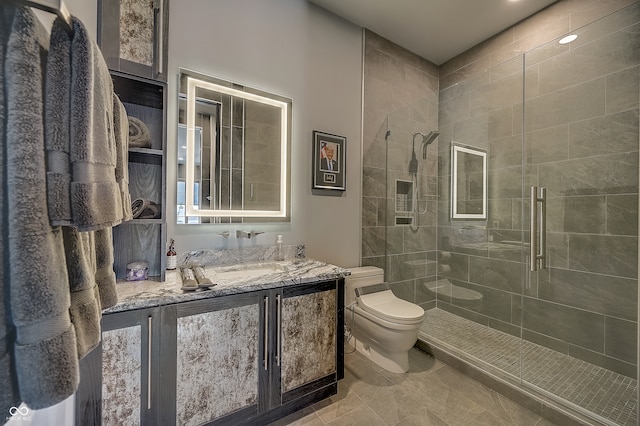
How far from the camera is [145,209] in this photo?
1440 millimetres

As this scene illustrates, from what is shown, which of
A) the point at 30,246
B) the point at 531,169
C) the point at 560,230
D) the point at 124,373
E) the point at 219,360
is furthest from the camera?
the point at 531,169

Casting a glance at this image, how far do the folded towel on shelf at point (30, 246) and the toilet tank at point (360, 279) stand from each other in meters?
1.78

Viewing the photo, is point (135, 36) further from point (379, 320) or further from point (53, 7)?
point (379, 320)

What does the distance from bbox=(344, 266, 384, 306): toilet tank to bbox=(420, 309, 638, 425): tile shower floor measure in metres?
0.65

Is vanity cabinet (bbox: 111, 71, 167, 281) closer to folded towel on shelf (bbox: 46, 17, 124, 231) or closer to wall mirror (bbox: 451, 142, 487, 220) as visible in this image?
folded towel on shelf (bbox: 46, 17, 124, 231)

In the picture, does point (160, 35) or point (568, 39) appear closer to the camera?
point (160, 35)

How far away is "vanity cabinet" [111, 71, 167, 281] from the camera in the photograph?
4.60ft

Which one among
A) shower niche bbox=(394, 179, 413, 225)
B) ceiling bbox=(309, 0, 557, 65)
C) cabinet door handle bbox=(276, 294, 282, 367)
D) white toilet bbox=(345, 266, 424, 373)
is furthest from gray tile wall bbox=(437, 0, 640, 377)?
cabinet door handle bbox=(276, 294, 282, 367)

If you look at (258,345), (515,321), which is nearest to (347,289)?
(258,345)

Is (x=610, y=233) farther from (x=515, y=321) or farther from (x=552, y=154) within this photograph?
(x=515, y=321)

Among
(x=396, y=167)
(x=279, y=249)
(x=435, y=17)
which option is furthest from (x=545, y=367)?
(x=435, y=17)

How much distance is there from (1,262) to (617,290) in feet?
9.51

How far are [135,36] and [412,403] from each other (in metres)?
2.59

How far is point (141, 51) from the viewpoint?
4.50 ft
